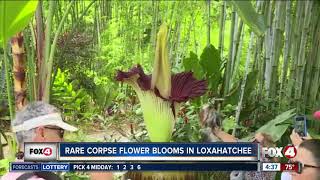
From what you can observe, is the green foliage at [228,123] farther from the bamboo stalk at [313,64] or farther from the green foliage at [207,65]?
the bamboo stalk at [313,64]

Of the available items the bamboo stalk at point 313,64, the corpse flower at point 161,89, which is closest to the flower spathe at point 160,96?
the corpse flower at point 161,89

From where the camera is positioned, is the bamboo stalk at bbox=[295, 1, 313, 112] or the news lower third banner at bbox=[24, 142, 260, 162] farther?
the bamboo stalk at bbox=[295, 1, 313, 112]

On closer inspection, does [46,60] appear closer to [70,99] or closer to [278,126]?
[70,99]

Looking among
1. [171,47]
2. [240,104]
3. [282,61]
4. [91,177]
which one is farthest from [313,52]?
[91,177]

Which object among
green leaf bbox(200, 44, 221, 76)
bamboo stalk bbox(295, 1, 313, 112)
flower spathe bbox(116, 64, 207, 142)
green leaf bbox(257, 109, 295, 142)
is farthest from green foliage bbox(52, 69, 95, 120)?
bamboo stalk bbox(295, 1, 313, 112)

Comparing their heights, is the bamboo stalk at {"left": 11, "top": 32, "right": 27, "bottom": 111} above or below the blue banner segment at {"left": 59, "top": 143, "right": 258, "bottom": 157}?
above

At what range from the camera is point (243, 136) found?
1.60m

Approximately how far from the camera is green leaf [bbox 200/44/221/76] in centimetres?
156

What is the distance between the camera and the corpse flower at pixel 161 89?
1.49m

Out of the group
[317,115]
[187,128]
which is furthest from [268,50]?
[187,128]

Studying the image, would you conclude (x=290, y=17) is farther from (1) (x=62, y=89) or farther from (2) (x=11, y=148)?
(2) (x=11, y=148)

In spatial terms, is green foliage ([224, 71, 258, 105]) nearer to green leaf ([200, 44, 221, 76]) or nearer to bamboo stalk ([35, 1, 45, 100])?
green leaf ([200, 44, 221, 76])

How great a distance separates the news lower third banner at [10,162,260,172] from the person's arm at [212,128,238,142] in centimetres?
9

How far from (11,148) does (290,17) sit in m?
0.96
